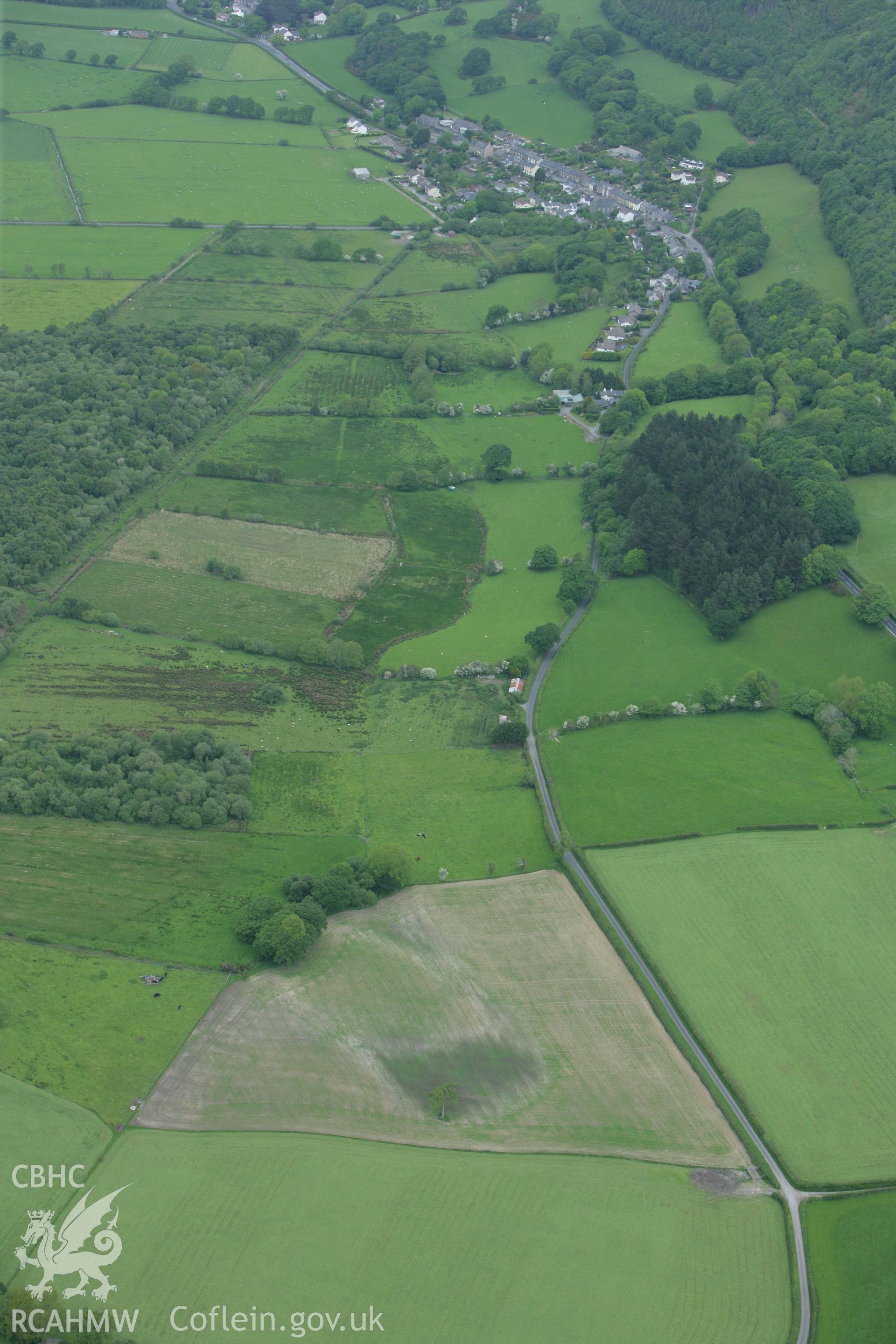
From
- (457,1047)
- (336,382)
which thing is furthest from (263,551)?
(457,1047)

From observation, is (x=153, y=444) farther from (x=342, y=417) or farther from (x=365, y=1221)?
(x=365, y=1221)

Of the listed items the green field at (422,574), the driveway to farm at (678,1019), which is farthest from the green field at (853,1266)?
the green field at (422,574)

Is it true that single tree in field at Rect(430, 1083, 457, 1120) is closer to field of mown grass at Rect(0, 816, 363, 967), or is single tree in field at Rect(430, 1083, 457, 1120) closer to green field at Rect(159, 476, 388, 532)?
field of mown grass at Rect(0, 816, 363, 967)

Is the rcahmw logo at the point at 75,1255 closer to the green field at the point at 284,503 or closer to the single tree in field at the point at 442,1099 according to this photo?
the single tree in field at the point at 442,1099

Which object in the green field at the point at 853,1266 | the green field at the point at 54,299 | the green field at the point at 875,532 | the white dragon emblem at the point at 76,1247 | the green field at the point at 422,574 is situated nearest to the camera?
the green field at the point at 853,1266

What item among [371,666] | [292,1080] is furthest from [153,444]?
[292,1080]

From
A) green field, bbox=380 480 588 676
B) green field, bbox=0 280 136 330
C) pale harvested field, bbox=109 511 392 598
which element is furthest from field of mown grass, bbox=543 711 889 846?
green field, bbox=0 280 136 330
